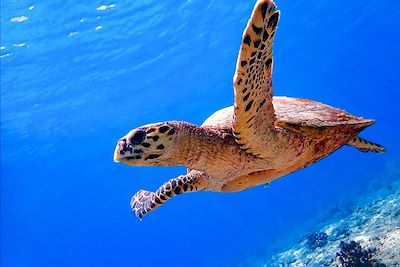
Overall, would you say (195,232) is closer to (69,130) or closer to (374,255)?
(69,130)

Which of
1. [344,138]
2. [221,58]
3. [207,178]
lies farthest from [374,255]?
[221,58]

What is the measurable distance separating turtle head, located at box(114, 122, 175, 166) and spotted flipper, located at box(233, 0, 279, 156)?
67 centimetres

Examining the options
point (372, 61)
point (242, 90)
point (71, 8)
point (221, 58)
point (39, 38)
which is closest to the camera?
point (242, 90)

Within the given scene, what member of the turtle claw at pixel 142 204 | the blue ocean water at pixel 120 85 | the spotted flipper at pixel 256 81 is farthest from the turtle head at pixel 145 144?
the blue ocean water at pixel 120 85

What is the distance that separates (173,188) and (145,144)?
253 cm

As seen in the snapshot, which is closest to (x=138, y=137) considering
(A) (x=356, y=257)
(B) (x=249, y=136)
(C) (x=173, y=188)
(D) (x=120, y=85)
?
(B) (x=249, y=136)

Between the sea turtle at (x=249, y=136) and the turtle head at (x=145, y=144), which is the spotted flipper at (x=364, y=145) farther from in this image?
the turtle head at (x=145, y=144)

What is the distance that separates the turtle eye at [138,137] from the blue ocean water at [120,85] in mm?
17773

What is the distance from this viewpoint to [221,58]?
1620 inches

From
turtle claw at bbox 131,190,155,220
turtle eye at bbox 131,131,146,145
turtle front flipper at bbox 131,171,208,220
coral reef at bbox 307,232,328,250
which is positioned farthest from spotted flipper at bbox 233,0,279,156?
coral reef at bbox 307,232,328,250

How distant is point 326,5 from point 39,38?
29.0m

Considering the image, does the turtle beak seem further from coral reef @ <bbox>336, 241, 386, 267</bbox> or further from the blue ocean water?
the blue ocean water

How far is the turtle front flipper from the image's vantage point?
16.9 ft

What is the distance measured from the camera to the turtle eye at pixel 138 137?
295 centimetres
